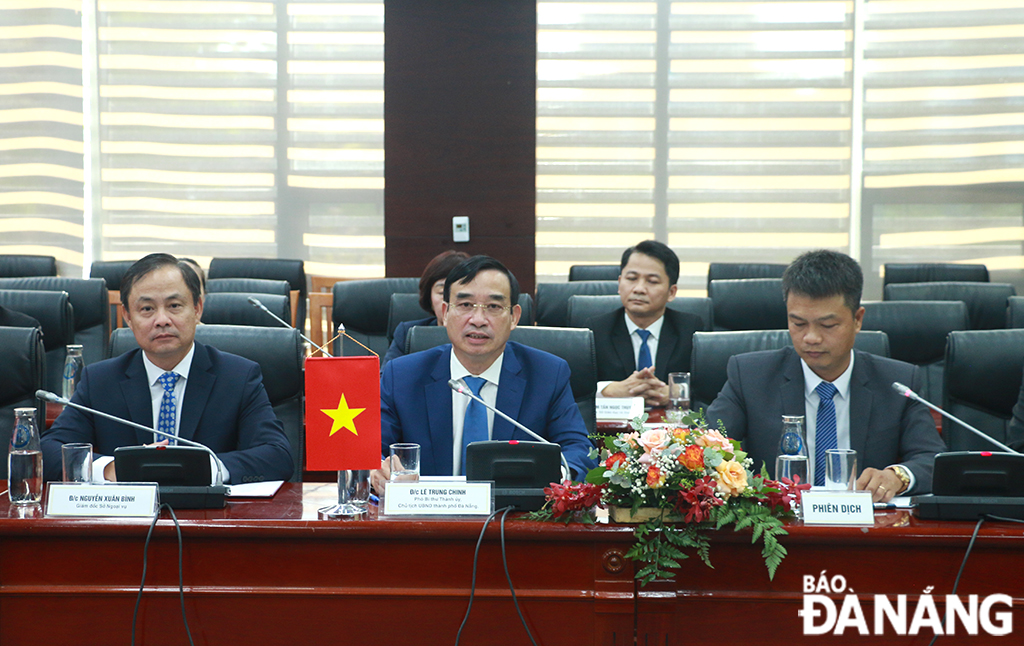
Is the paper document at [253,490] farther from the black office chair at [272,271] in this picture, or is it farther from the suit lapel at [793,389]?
the black office chair at [272,271]

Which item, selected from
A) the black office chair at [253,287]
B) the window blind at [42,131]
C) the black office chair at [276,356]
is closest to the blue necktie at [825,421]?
the black office chair at [276,356]

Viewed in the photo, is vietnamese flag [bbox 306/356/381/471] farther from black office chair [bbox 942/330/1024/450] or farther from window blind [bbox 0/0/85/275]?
window blind [bbox 0/0/85/275]

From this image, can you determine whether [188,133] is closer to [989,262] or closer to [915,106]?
[915,106]

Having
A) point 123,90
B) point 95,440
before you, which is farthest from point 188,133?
point 95,440

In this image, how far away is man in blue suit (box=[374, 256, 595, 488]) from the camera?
2.30 m

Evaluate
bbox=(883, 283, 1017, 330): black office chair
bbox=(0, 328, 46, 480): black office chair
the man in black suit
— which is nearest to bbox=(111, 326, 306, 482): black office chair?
bbox=(0, 328, 46, 480): black office chair

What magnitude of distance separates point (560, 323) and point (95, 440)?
89.5 inches

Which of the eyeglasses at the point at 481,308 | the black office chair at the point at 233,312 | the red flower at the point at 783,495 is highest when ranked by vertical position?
the eyeglasses at the point at 481,308

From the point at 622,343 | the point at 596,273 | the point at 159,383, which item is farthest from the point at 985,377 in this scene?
the point at 596,273

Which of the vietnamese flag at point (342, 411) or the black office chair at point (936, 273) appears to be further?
the black office chair at point (936, 273)

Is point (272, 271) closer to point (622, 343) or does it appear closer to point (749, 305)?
point (622, 343)

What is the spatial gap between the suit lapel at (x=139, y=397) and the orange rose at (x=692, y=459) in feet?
4.81

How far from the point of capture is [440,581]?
5.27ft

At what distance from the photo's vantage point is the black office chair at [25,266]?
5717mm
